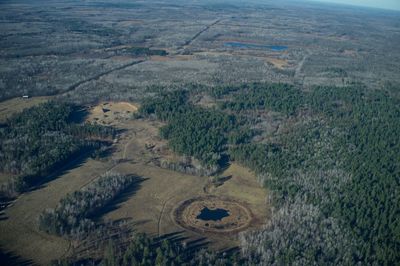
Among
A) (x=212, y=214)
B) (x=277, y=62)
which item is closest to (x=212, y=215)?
(x=212, y=214)

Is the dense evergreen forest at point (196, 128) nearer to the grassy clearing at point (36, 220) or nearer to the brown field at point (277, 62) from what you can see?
the grassy clearing at point (36, 220)

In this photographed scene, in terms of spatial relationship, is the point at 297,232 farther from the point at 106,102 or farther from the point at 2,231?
the point at 106,102

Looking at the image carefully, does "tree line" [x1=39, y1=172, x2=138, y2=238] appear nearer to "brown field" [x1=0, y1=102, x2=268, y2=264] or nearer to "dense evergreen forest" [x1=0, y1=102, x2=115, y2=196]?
"brown field" [x1=0, y1=102, x2=268, y2=264]

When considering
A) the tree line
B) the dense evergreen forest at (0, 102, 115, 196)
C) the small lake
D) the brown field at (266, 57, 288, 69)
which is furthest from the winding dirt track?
the small lake

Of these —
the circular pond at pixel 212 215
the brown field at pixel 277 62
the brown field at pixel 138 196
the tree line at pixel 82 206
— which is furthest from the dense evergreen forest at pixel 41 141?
A: the brown field at pixel 277 62

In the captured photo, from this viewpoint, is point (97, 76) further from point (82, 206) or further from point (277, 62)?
point (82, 206)
